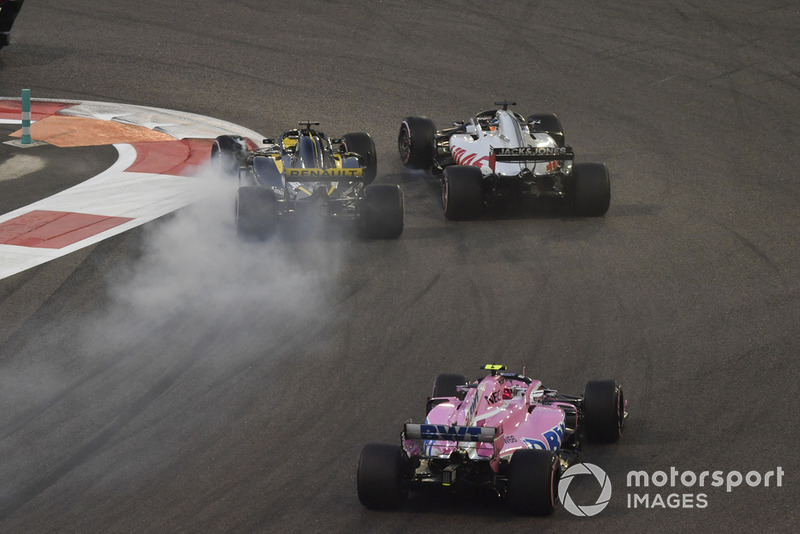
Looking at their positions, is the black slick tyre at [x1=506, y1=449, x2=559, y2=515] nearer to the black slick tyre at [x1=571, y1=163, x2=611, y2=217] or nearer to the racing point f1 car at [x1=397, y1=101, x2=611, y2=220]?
the racing point f1 car at [x1=397, y1=101, x2=611, y2=220]

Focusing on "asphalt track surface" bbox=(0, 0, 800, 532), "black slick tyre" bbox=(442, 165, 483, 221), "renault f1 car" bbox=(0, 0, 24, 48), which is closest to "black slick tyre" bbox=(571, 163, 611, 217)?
"asphalt track surface" bbox=(0, 0, 800, 532)

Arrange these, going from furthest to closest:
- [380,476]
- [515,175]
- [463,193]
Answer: [515,175], [463,193], [380,476]

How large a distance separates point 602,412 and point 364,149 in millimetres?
8515

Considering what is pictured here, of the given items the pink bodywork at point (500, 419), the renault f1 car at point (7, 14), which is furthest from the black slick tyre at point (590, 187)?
the renault f1 car at point (7, 14)

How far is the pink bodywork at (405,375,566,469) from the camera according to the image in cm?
993

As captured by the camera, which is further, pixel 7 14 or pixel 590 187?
pixel 7 14

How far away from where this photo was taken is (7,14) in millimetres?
23594

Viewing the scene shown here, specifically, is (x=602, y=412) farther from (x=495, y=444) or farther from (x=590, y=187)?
(x=590, y=187)

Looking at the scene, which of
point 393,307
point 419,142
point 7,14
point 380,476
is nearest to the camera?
point 380,476

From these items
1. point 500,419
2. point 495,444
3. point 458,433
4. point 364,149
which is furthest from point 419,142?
point 458,433

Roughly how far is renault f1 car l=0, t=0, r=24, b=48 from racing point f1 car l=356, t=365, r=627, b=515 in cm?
1603

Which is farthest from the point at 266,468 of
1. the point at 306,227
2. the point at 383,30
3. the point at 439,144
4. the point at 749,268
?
the point at 383,30

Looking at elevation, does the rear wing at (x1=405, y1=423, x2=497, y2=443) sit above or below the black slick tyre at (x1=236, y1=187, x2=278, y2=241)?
below

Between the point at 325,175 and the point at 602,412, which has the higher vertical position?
the point at 325,175
